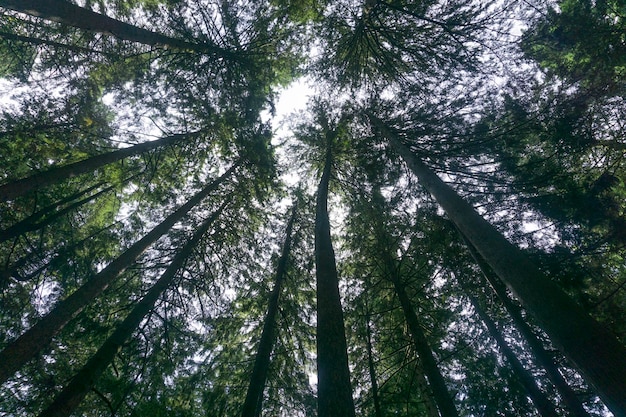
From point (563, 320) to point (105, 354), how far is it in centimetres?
795

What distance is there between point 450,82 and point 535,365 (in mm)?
9479

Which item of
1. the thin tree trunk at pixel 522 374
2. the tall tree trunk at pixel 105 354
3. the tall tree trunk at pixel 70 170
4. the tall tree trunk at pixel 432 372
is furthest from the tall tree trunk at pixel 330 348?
the tall tree trunk at pixel 70 170

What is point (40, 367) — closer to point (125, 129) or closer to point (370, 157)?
point (125, 129)

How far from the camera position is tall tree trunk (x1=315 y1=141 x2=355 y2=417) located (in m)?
3.06

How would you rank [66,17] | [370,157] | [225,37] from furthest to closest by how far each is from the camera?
[370,157]
[225,37]
[66,17]

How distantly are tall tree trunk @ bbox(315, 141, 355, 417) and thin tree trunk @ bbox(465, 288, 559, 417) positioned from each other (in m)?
5.92

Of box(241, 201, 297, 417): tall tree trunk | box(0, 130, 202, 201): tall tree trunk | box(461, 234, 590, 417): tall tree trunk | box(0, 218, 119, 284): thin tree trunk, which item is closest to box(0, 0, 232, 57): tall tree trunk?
box(0, 130, 202, 201): tall tree trunk

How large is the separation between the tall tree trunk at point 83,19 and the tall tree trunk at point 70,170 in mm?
3031

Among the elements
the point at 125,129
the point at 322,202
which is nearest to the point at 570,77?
the point at 322,202

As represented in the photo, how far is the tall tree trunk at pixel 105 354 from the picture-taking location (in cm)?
504

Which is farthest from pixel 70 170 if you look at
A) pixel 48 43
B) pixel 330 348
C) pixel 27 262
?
pixel 330 348

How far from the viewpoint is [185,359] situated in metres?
9.18

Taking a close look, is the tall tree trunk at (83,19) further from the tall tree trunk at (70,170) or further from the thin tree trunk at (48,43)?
the tall tree trunk at (70,170)

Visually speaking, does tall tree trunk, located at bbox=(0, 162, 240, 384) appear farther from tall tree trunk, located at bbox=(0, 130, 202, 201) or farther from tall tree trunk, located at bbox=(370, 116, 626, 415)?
tall tree trunk, located at bbox=(370, 116, 626, 415)
